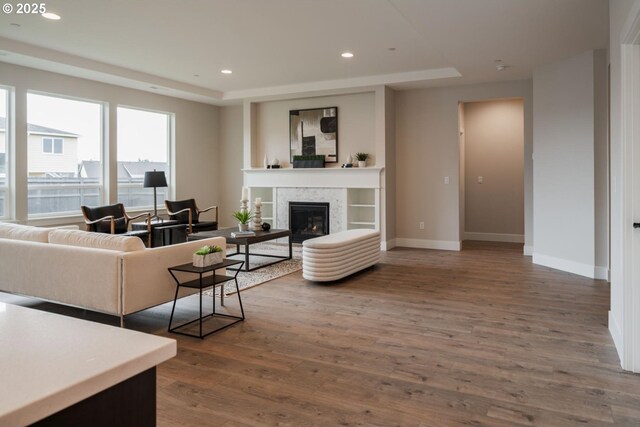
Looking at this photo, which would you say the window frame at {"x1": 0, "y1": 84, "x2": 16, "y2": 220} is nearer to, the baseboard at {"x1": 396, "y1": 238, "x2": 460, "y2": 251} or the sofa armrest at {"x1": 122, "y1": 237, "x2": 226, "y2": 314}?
the sofa armrest at {"x1": 122, "y1": 237, "x2": 226, "y2": 314}

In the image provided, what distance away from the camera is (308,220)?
8359 mm

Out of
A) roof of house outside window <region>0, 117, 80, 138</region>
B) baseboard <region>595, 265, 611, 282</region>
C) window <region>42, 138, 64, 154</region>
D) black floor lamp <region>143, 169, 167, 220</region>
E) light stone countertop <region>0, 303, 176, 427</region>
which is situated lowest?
baseboard <region>595, 265, 611, 282</region>

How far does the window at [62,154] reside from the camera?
6.50 meters

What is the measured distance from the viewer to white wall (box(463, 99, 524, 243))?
839 centimetres

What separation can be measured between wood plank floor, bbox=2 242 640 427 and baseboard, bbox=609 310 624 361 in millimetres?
58

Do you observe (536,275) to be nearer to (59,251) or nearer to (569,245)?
(569,245)

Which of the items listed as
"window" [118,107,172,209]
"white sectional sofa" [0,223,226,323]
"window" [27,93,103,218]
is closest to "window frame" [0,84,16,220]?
"window" [27,93,103,218]

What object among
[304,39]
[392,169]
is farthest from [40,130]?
[392,169]

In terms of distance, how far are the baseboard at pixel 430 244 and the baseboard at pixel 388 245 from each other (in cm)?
15

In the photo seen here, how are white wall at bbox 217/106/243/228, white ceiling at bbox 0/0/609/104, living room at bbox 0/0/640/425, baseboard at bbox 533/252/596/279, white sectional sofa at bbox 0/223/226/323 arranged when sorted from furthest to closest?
1. white wall at bbox 217/106/243/228
2. baseboard at bbox 533/252/596/279
3. white ceiling at bbox 0/0/609/104
4. white sectional sofa at bbox 0/223/226/323
5. living room at bbox 0/0/640/425

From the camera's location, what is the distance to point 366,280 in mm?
5391

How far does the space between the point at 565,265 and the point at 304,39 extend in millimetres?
4274

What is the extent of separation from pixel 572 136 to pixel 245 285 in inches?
172

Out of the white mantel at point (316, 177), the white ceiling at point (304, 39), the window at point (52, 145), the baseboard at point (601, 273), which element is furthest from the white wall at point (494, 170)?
the window at point (52, 145)
